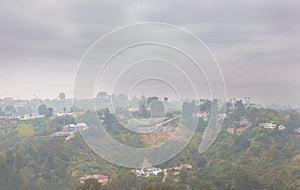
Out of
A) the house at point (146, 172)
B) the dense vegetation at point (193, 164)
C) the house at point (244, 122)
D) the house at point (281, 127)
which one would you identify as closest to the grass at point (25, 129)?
the dense vegetation at point (193, 164)

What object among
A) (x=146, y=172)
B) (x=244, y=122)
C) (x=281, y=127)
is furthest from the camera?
(x=244, y=122)

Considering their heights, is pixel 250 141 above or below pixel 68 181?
above

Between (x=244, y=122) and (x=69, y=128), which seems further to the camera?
(x=69, y=128)

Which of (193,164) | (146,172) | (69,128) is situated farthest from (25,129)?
(193,164)

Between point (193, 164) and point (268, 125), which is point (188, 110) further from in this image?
point (268, 125)

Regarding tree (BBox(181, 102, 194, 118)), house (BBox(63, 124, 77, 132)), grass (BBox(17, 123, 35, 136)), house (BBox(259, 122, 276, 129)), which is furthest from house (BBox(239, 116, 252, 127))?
tree (BBox(181, 102, 194, 118))

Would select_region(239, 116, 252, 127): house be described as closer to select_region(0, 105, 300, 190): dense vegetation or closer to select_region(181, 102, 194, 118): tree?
select_region(0, 105, 300, 190): dense vegetation

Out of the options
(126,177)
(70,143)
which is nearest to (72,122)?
(70,143)

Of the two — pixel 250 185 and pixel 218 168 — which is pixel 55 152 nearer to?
pixel 218 168
